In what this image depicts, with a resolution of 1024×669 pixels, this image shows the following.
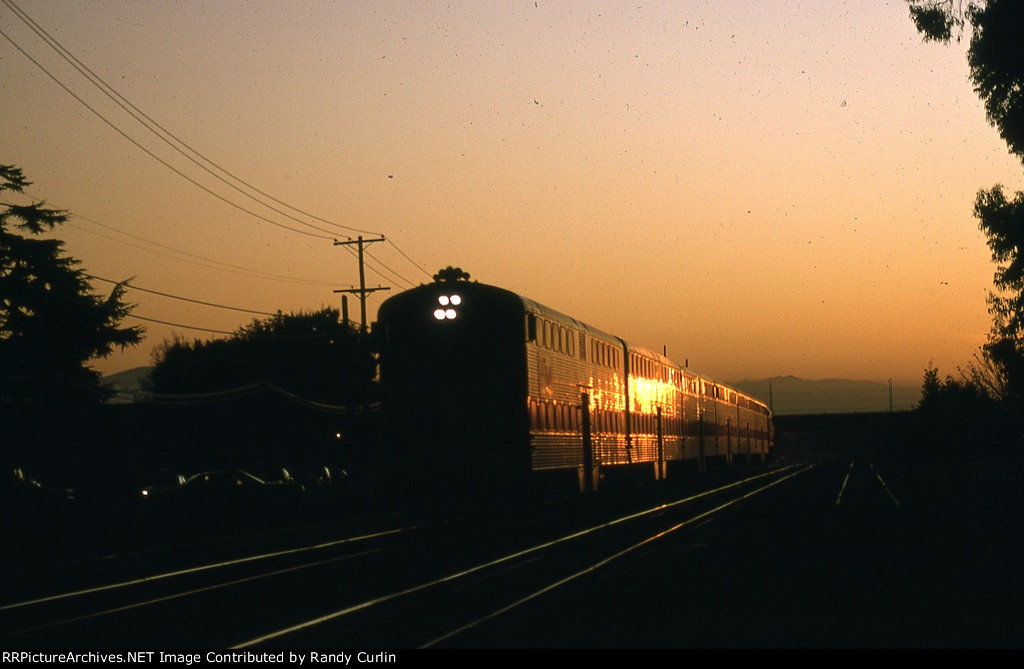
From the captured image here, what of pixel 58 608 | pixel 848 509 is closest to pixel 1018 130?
pixel 848 509

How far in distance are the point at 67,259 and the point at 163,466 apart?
1680 cm

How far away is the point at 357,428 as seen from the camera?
205 ft

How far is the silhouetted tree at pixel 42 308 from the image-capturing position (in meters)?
43.3

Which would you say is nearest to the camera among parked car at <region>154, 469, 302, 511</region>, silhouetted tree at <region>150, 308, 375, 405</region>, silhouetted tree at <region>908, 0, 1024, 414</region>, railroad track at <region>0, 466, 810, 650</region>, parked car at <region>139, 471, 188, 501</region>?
railroad track at <region>0, 466, 810, 650</region>

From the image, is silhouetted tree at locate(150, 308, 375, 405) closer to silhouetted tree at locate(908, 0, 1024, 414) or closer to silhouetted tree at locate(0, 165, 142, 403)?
silhouetted tree at locate(0, 165, 142, 403)

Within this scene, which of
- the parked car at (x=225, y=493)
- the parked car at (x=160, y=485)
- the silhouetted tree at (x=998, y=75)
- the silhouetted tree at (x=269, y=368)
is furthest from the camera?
the silhouetted tree at (x=269, y=368)

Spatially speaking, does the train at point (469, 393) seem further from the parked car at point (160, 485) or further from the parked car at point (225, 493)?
the parked car at point (160, 485)

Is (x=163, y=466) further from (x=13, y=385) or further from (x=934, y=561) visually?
(x=934, y=561)

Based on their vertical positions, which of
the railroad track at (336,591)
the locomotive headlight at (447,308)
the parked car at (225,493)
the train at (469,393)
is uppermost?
the locomotive headlight at (447,308)

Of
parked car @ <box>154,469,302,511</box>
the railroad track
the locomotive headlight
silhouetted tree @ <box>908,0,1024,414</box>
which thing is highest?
silhouetted tree @ <box>908,0,1024,414</box>

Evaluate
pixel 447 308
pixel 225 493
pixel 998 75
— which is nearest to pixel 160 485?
pixel 225 493

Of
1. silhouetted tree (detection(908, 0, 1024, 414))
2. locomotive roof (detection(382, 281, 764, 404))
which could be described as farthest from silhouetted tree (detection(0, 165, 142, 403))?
silhouetted tree (detection(908, 0, 1024, 414))

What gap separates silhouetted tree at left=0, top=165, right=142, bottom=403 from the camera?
4331cm

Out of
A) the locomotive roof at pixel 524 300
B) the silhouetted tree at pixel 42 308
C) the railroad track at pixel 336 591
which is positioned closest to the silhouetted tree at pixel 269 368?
the silhouetted tree at pixel 42 308
